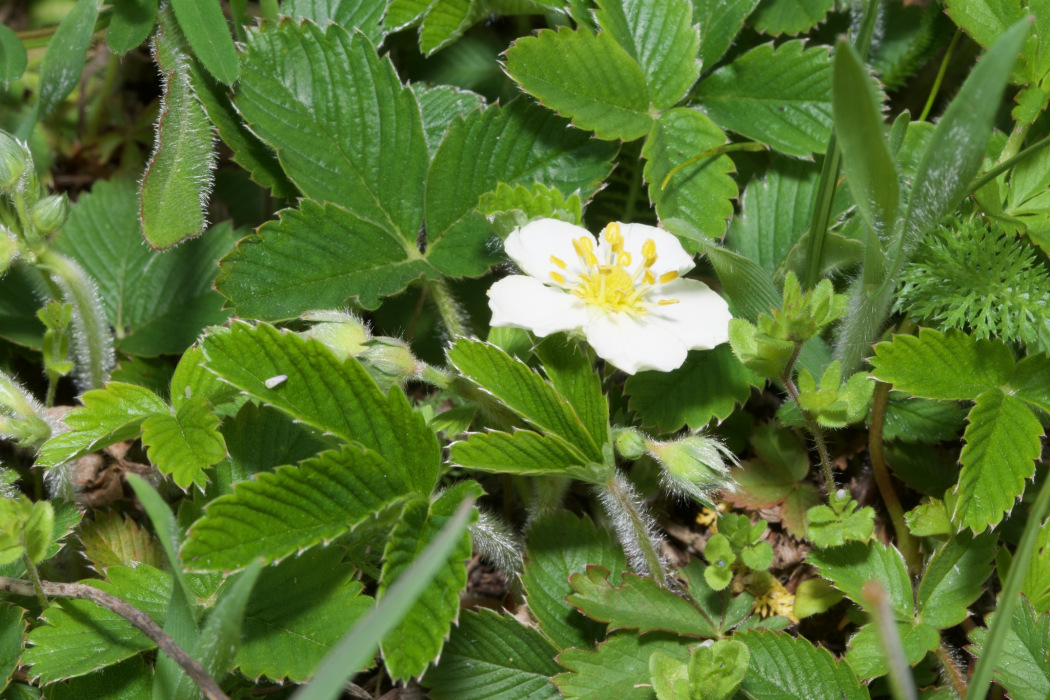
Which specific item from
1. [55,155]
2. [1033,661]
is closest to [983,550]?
[1033,661]

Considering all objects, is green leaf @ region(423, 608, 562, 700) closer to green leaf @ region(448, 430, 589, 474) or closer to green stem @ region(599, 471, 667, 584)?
green stem @ region(599, 471, 667, 584)

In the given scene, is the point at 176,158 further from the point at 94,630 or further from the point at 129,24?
the point at 94,630

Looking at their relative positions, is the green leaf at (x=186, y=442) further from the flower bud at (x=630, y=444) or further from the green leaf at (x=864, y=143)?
the green leaf at (x=864, y=143)

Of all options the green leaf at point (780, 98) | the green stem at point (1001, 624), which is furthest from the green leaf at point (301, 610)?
the green leaf at point (780, 98)

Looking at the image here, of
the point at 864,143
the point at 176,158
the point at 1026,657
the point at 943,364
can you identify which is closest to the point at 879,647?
the point at 1026,657

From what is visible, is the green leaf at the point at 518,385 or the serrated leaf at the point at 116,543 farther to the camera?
the serrated leaf at the point at 116,543

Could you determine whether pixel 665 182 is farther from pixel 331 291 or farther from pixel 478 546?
pixel 478 546
